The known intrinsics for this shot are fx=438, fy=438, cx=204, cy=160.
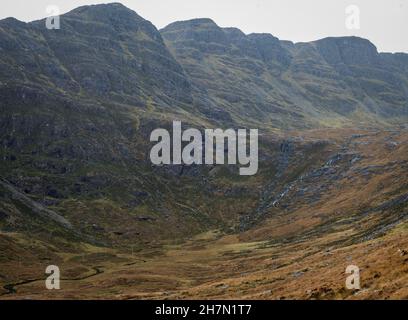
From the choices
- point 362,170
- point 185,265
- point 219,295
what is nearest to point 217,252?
point 185,265

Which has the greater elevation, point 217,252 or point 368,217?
point 368,217

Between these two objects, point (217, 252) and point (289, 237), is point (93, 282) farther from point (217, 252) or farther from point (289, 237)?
point (289, 237)

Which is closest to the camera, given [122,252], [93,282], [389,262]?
[389,262]

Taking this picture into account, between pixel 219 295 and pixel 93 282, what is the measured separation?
53.2 metres

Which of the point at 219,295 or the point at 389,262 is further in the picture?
the point at 219,295

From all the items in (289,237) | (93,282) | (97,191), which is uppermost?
(97,191)
